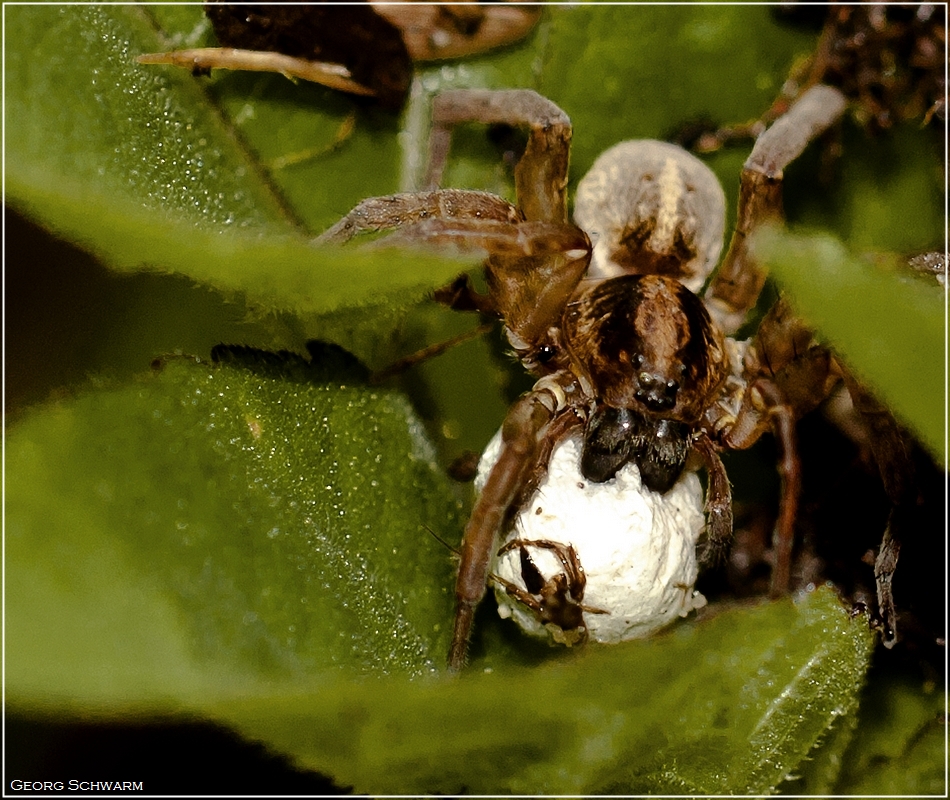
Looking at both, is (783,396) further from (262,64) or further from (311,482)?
A: (262,64)

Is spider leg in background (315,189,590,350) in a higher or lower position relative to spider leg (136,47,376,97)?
lower

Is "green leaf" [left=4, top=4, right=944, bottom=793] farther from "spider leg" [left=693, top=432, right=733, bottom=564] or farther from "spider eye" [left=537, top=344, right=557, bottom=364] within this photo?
"spider leg" [left=693, top=432, right=733, bottom=564]

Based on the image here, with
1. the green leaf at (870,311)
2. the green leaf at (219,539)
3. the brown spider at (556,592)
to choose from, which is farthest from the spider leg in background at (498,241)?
the green leaf at (870,311)

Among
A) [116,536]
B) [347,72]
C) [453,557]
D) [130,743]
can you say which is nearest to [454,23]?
[347,72]

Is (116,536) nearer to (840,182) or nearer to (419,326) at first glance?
(419,326)

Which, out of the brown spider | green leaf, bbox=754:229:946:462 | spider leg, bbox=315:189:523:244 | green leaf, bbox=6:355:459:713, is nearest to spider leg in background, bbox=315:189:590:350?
spider leg, bbox=315:189:523:244

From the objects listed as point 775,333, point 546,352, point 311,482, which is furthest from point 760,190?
point 311,482

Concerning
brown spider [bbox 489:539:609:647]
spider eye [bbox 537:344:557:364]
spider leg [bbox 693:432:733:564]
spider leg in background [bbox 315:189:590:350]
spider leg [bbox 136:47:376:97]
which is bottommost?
brown spider [bbox 489:539:609:647]
